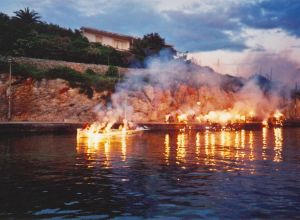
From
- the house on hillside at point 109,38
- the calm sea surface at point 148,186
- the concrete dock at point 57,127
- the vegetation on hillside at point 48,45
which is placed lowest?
the calm sea surface at point 148,186

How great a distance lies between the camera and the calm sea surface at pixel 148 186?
15352mm

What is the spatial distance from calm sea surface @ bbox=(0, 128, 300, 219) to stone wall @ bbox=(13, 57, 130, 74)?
4087 centimetres

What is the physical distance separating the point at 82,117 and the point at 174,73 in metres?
27.6

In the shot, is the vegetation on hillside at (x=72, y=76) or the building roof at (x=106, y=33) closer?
the vegetation on hillside at (x=72, y=76)

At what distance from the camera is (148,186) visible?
19922 millimetres

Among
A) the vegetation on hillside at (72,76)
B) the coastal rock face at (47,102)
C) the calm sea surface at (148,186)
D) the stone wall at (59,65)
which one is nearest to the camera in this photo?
the calm sea surface at (148,186)

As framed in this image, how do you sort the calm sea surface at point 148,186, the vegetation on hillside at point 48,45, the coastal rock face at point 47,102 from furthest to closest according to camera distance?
the vegetation on hillside at point 48,45, the coastal rock face at point 47,102, the calm sea surface at point 148,186

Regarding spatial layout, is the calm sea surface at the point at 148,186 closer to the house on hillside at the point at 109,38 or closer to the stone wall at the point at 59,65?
the stone wall at the point at 59,65

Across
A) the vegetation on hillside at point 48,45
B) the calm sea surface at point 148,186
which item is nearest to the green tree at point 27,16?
the vegetation on hillside at point 48,45

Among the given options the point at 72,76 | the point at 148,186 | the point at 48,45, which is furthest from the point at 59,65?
the point at 148,186

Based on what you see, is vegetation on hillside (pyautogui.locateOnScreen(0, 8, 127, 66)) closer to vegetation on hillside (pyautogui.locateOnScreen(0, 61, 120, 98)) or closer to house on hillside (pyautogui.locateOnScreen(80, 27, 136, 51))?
house on hillside (pyautogui.locateOnScreen(80, 27, 136, 51))

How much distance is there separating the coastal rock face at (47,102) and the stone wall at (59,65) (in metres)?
5.58

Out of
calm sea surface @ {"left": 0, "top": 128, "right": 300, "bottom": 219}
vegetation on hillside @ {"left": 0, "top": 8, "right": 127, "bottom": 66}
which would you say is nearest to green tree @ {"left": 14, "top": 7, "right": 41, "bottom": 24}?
vegetation on hillside @ {"left": 0, "top": 8, "right": 127, "bottom": 66}

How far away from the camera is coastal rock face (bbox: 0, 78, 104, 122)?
6438 cm
